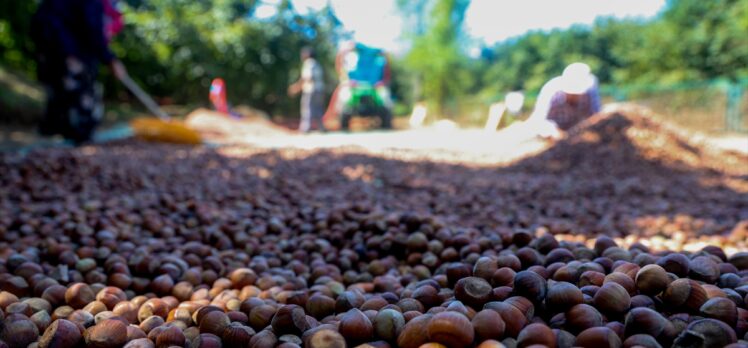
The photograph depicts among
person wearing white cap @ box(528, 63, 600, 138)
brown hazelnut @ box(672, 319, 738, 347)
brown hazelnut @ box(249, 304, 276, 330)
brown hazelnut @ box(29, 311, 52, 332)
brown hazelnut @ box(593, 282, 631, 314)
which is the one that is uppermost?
person wearing white cap @ box(528, 63, 600, 138)

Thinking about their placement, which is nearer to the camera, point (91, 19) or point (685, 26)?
point (91, 19)

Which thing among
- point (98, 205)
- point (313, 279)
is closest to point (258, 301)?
point (313, 279)

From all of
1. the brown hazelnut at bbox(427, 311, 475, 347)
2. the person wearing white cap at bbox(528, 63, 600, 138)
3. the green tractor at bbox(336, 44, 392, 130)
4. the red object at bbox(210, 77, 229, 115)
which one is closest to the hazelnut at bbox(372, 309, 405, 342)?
the brown hazelnut at bbox(427, 311, 475, 347)

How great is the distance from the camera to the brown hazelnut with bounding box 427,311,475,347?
3.40ft

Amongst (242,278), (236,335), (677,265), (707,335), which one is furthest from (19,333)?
(677,265)

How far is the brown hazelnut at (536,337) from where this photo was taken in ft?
3.41

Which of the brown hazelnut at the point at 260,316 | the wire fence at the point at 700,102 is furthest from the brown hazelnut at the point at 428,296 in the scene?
the wire fence at the point at 700,102

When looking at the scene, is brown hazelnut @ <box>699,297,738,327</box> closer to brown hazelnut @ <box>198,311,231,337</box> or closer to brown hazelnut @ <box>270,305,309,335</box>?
brown hazelnut @ <box>270,305,309,335</box>

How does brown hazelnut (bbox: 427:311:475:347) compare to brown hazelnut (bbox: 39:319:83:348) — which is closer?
brown hazelnut (bbox: 427:311:475:347)

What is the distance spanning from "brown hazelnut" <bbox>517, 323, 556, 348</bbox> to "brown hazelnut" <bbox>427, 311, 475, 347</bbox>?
9 cm

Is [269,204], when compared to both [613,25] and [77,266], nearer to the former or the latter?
[77,266]

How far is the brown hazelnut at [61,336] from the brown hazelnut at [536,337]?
0.92 m

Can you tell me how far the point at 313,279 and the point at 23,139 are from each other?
646 cm

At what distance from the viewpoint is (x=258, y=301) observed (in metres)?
1.47
